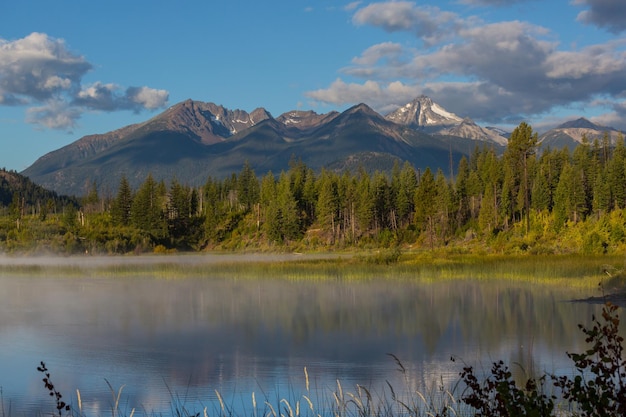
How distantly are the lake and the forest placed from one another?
53.8 meters

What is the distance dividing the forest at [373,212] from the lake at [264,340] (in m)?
53.8

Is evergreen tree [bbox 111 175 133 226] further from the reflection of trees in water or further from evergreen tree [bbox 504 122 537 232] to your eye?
the reflection of trees in water

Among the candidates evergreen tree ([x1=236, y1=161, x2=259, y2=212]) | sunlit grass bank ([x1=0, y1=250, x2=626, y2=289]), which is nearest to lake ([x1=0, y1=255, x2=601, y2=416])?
sunlit grass bank ([x1=0, y1=250, x2=626, y2=289])

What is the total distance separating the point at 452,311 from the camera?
29.6 metres

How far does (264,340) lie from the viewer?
23062 mm

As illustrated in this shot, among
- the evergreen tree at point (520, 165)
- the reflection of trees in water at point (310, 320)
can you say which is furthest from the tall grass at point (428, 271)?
the evergreen tree at point (520, 165)

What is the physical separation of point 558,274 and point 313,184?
91.0m

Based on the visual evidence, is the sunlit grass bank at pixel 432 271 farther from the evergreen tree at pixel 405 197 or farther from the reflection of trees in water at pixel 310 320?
the evergreen tree at pixel 405 197

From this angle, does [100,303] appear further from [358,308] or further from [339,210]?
[339,210]

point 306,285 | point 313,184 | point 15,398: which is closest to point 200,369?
point 15,398

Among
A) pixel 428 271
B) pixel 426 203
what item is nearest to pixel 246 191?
pixel 426 203

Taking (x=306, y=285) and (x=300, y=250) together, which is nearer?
(x=306, y=285)

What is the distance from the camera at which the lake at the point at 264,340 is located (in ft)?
51.3

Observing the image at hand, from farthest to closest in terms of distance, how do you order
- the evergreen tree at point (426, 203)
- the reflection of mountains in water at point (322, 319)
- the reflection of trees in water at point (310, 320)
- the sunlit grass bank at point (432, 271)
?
the evergreen tree at point (426, 203)
the sunlit grass bank at point (432, 271)
the reflection of mountains in water at point (322, 319)
the reflection of trees in water at point (310, 320)
